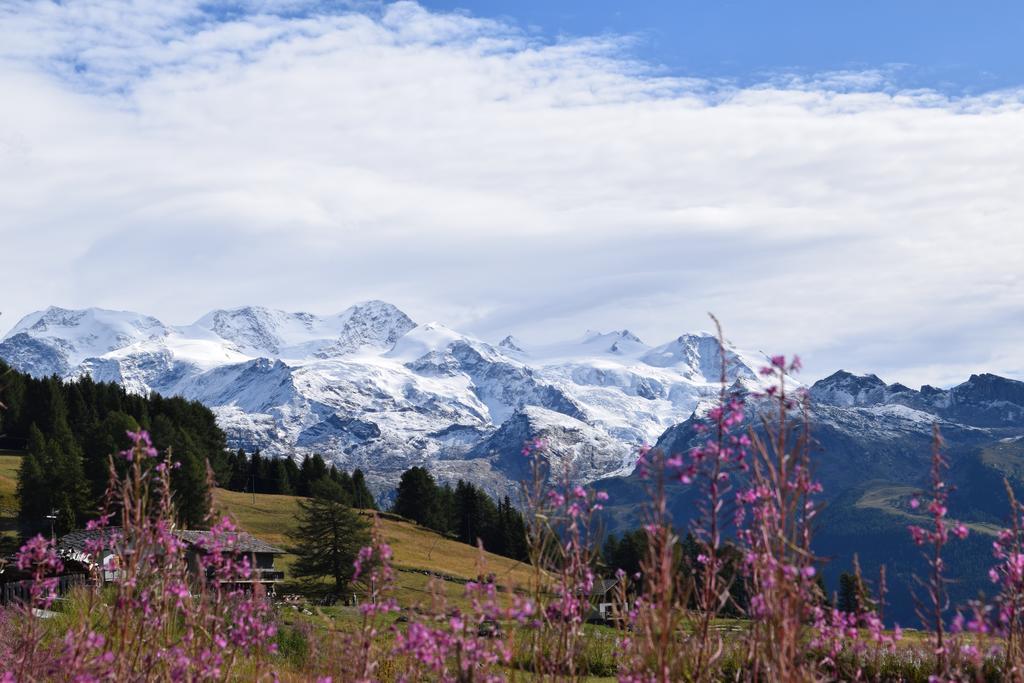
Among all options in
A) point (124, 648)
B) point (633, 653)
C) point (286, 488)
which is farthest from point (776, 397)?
point (286, 488)

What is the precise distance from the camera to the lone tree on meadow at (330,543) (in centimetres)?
6719

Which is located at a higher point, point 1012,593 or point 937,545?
point 937,545

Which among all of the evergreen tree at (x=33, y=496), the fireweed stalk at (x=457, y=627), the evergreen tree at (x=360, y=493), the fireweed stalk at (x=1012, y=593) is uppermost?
the evergreen tree at (x=360, y=493)

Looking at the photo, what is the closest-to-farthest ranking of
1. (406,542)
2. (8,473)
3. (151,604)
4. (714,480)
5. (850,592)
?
1. (714,480)
2. (151,604)
3. (850,592)
4. (8,473)
5. (406,542)

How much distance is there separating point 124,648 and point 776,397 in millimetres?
4122

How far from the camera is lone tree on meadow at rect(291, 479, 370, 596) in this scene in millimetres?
67188

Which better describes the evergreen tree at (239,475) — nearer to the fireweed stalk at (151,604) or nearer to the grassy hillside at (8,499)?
the grassy hillside at (8,499)

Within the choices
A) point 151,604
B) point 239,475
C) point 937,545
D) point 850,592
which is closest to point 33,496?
point 239,475

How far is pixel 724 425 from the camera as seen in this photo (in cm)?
589

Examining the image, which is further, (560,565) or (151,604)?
(560,565)

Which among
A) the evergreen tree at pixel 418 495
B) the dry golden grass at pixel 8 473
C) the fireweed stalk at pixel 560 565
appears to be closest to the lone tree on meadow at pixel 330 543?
the dry golden grass at pixel 8 473

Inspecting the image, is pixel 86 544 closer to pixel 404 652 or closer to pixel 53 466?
pixel 404 652

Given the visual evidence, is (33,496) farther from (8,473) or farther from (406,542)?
(406,542)

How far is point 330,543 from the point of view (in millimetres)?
68500
